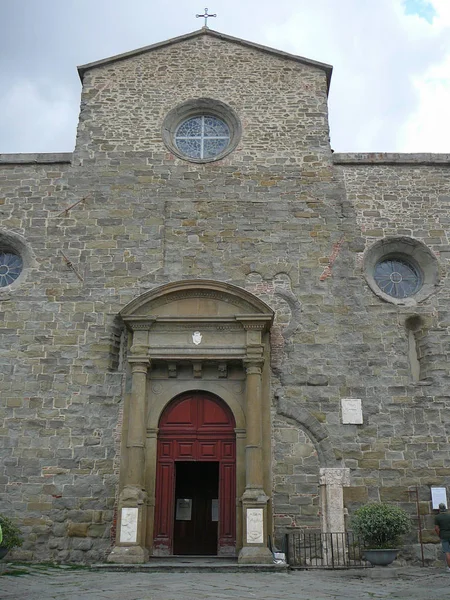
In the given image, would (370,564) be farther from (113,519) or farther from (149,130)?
(149,130)

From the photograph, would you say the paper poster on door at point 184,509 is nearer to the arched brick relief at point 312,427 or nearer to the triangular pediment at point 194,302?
the arched brick relief at point 312,427

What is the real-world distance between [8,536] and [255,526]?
390 centimetres

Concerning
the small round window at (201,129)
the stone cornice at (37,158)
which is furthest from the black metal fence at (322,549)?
the stone cornice at (37,158)

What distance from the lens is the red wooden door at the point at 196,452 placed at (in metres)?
11.4

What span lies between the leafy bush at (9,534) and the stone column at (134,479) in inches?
59.0

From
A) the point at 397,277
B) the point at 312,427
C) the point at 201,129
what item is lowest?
the point at 312,427

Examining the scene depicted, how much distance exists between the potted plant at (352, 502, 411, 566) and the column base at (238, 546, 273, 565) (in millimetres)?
1468

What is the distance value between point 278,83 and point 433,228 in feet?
15.4

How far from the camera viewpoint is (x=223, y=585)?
811cm

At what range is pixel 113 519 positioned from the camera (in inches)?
441

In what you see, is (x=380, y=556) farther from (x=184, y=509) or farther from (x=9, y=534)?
(x=9, y=534)

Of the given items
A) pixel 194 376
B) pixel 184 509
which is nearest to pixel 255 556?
pixel 184 509

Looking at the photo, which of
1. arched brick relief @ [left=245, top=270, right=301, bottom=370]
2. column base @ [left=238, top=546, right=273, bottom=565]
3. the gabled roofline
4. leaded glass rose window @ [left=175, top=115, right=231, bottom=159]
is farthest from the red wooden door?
the gabled roofline

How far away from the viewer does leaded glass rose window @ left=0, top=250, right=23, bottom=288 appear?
42.9 ft
